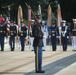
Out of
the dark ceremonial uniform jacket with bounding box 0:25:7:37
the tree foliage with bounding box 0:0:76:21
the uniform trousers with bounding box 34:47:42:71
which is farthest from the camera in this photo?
the tree foliage with bounding box 0:0:76:21

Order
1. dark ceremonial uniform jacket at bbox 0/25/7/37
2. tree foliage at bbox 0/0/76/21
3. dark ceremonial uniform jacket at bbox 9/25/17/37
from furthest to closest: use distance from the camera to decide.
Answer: tree foliage at bbox 0/0/76/21
dark ceremonial uniform jacket at bbox 0/25/7/37
dark ceremonial uniform jacket at bbox 9/25/17/37

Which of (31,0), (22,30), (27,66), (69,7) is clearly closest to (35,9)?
(31,0)

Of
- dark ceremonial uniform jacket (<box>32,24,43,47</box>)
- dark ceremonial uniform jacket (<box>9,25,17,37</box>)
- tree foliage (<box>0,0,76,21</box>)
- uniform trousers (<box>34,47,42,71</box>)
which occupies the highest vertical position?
tree foliage (<box>0,0,76,21</box>)

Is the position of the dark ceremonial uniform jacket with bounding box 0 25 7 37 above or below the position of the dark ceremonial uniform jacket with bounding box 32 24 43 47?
above

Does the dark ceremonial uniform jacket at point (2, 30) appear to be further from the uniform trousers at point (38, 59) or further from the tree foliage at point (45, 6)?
the tree foliage at point (45, 6)

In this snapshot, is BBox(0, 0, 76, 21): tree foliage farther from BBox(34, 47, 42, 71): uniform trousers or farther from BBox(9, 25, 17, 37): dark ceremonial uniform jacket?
BBox(34, 47, 42, 71): uniform trousers

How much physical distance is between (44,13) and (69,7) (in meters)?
4.45

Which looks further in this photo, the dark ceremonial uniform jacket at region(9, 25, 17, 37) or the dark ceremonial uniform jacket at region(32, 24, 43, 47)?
the dark ceremonial uniform jacket at region(9, 25, 17, 37)

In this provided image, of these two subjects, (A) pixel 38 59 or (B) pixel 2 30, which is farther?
(B) pixel 2 30

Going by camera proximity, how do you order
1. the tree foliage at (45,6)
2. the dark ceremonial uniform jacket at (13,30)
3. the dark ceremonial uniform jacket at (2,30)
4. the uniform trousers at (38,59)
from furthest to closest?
the tree foliage at (45,6)
the dark ceremonial uniform jacket at (2,30)
the dark ceremonial uniform jacket at (13,30)
the uniform trousers at (38,59)

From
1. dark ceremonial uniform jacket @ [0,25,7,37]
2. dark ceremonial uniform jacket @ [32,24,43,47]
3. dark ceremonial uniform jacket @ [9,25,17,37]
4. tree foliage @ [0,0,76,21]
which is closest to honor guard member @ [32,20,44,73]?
dark ceremonial uniform jacket @ [32,24,43,47]

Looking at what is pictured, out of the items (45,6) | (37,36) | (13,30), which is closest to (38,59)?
(37,36)

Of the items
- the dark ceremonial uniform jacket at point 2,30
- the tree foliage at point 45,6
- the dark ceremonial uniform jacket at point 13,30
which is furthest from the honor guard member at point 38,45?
the tree foliage at point 45,6

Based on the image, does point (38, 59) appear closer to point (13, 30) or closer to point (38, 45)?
point (38, 45)
